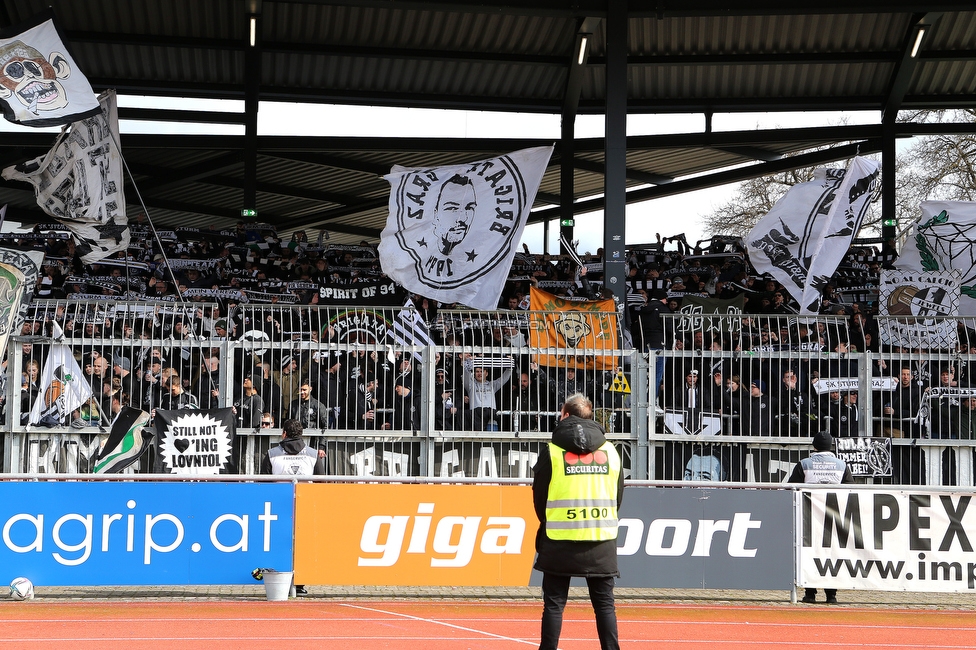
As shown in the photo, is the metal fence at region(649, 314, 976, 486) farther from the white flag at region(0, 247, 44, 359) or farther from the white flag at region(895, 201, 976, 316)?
the white flag at region(0, 247, 44, 359)

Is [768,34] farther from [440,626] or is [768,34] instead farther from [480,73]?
[440,626]

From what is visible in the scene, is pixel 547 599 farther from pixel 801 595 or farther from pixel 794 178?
pixel 794 178

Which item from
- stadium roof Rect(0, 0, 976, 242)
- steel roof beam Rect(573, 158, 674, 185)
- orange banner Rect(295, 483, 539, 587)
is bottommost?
orange banner Rect(295, 483, 539, 587)

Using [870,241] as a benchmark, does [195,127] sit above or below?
above

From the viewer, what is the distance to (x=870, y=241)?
2627 centimetres

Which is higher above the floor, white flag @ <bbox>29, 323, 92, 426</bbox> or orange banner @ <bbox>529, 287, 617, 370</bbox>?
orange banner @ <bbox>529, 287, 617, 370</bbox>

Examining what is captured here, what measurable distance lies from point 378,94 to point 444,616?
18540 millimetres

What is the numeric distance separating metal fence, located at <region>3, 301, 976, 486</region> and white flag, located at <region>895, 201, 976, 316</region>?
2.80 metres

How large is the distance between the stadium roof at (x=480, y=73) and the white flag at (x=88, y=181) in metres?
7.38

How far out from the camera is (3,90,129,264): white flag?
1631 centimetres

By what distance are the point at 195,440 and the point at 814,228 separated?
976 centimetres

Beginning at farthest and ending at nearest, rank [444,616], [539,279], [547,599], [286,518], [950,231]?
1. [539,279]
2. [950,231]
3. [286,518]
4. [444,616]
5. [547,599]

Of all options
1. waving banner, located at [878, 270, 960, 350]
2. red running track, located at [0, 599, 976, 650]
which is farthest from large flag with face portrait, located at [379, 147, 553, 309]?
red running track, located at [0, 599, 976, 650]

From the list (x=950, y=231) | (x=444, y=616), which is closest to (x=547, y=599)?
(x=444, y=616)
